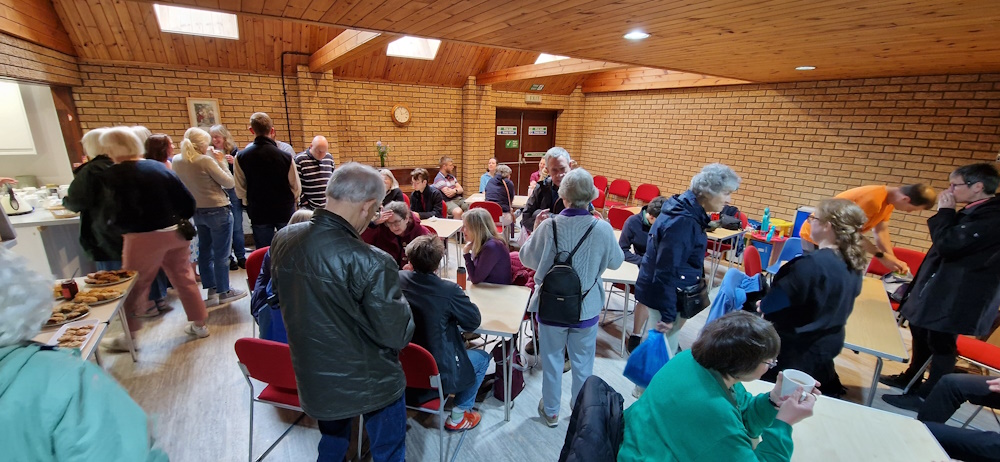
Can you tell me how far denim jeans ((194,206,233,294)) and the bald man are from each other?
2.98 feet

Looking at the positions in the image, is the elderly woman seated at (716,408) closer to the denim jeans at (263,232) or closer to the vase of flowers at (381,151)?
the denim jeans at (263,232)

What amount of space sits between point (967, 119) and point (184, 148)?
850 cm

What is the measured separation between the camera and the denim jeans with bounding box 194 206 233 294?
3.99m

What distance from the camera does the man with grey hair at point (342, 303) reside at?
149 cm

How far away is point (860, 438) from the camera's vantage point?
1.58 metres

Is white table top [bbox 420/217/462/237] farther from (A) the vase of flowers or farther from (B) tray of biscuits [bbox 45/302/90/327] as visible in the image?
(A) the vase of flowers

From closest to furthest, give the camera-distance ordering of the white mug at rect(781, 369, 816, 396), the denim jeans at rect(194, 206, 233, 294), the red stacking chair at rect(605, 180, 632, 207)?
the white mug at rect(781, 369, 816, 396) → the denim jeans at rect(194, 206, 233, 294) → the red stacking chair at rect(605, 180, 632, 207)

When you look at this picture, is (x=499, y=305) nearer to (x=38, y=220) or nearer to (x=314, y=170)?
(x=314, y=170)

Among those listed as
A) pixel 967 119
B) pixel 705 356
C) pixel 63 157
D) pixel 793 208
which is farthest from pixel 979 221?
pixel 63 157

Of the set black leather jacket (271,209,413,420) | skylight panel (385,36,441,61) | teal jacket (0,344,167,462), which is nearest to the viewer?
teal jacket (0,344,167,462)

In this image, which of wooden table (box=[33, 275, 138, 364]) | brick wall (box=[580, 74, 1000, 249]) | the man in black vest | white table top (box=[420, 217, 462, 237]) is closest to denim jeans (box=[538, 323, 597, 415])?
white table top (box=[420, 217, 462, 237])

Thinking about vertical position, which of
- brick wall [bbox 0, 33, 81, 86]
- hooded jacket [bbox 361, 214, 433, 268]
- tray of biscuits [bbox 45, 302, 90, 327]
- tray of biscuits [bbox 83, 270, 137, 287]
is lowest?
tray of biscuits [bbox 45, 302, 90, 327]

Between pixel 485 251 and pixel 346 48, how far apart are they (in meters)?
3.65

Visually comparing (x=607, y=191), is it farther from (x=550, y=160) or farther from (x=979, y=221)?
(x=979, y=221)
